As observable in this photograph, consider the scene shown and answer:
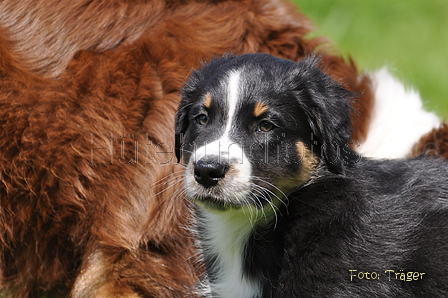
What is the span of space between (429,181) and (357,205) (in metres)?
0.49

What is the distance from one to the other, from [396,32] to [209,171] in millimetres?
6932

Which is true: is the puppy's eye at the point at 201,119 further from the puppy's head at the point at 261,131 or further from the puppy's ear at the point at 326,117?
the puppy's ear at the point at 326,117

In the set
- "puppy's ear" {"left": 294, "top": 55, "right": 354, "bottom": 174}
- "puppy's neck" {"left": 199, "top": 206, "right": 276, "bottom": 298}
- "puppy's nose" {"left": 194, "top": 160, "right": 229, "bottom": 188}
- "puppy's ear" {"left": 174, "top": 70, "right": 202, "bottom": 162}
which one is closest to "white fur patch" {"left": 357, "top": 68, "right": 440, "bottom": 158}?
"puppy's ear" {"left": 294, "top": 55, "right": 354, "bottom": 174}

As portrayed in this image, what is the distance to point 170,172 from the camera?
3385 mm

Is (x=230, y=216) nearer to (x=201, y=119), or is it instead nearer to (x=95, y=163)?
(x=201, y=119)

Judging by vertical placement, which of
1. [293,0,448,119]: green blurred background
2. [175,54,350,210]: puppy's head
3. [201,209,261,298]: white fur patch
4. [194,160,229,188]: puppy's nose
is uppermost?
[293,0,448,119]: green blurred background

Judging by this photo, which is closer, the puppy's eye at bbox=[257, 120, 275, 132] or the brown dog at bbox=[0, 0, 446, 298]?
the puppy's eye at bbox=[257, 120, 275, 132]

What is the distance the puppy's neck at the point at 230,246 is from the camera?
2.96m

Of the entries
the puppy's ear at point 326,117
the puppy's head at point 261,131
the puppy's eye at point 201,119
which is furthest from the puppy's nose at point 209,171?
the puppy's ear at point 326,117

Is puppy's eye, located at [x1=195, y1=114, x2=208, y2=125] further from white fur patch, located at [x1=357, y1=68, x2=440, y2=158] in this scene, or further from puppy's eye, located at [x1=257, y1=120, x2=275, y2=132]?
white fur patch, located at [x1=357, y1=68, x2=440, y2=158]

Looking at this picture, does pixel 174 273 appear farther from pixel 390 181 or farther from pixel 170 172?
pixel 390 181

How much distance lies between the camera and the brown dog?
333 centimetres

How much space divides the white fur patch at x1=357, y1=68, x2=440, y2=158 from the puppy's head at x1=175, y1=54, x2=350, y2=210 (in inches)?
31.6

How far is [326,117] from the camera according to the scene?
288cm
